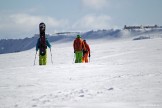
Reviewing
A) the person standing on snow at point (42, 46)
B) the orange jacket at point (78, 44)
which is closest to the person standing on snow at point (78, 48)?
the orange jacket at point (78, 44)

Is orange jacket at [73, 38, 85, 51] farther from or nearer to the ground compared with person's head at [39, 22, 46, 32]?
nearer to the ground

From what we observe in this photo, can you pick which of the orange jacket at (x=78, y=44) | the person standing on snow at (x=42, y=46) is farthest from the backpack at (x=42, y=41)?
the orange jacket at (x=78, y=44)

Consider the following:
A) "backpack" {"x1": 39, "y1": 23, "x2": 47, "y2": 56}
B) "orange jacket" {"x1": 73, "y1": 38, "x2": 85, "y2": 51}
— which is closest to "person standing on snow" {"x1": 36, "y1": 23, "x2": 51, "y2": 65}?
"backpack" {"x1": 39, "y1": 23, "x2": 47, "y2": 56}

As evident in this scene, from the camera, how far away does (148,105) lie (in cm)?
423

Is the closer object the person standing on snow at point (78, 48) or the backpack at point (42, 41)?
the backpack at point (42, 41)

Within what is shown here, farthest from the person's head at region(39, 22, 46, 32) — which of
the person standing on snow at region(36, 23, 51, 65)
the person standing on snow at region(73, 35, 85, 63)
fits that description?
the person standing on snow at region(73, 35, 85, 63)

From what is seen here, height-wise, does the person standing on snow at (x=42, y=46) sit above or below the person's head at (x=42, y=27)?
below

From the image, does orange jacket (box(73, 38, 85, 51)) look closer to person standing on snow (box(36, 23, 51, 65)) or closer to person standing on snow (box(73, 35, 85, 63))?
person standing on snow (box(73, 35, 85, 63))

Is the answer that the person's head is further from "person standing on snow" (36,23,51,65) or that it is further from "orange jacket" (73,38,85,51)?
"orange jacket" (73,38,85,51)

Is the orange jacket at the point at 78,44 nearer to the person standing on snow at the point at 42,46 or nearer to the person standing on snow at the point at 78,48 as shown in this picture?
the person standing on snow at the point at 78,48

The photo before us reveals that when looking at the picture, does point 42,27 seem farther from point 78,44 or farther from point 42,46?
point 78,44

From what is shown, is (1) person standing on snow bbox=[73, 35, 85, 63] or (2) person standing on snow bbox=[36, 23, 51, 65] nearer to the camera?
(2) person standing on snow bbox=[36, 23, 51, 65]

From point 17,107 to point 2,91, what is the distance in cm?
150

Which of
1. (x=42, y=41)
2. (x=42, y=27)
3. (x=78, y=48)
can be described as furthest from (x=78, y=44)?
(x=42, y=27)
